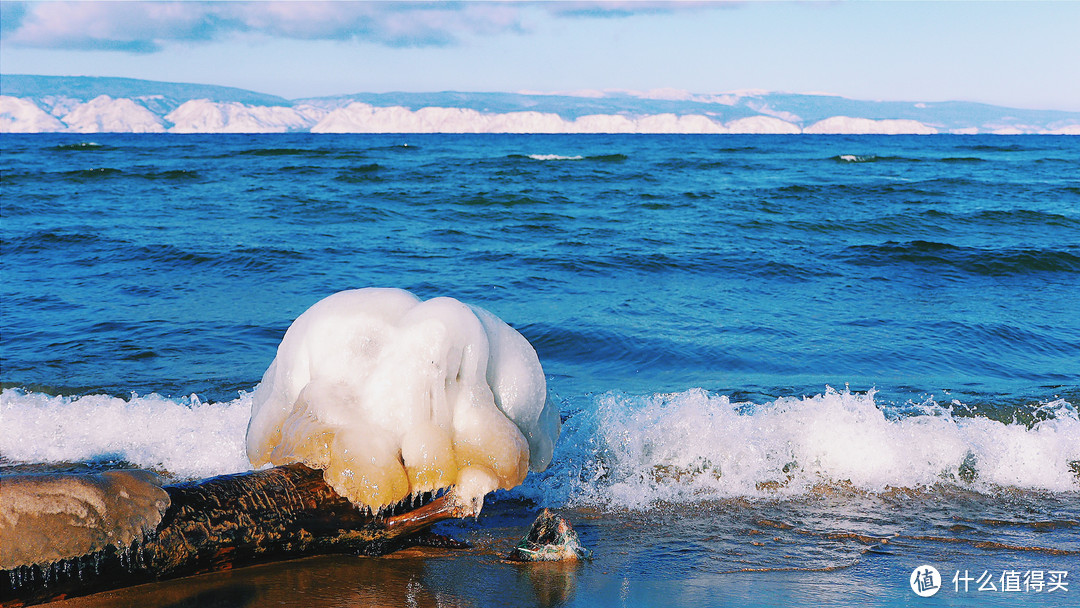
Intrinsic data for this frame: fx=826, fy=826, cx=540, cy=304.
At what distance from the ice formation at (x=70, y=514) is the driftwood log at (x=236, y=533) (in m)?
0.05

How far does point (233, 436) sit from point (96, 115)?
140 metres

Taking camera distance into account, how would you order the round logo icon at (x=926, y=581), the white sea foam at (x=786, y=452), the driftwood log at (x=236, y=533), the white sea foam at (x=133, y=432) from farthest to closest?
the white sea foam at (x=133, y=432) → the white sea foam at (x=786, y=452) → the round logo icon at (x=926, y=581) → the driftwood log at (x=236, y=533)

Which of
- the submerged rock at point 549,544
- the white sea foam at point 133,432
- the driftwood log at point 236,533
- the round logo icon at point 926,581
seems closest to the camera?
the driftwood log at point 236,533

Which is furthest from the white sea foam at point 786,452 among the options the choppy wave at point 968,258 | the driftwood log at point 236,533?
the choppy wave at point 968,258

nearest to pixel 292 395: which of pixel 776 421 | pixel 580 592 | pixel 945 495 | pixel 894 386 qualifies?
pixel 580 592

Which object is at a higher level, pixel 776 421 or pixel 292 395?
pixel 292 395

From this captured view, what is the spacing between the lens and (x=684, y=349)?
25.4 ft

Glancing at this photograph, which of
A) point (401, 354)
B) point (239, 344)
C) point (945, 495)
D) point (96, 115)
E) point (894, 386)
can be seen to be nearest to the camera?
point (401, 354)

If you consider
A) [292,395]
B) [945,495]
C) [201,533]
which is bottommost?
[945,495]

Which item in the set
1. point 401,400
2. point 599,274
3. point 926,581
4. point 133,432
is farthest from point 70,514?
point 599,274

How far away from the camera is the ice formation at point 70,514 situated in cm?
270

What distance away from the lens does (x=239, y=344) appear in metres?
7.66

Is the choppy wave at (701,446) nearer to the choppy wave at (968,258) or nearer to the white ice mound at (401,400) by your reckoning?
the white ice mound at (401,400)

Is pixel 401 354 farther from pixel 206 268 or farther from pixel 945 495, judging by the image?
pixel 206 268
